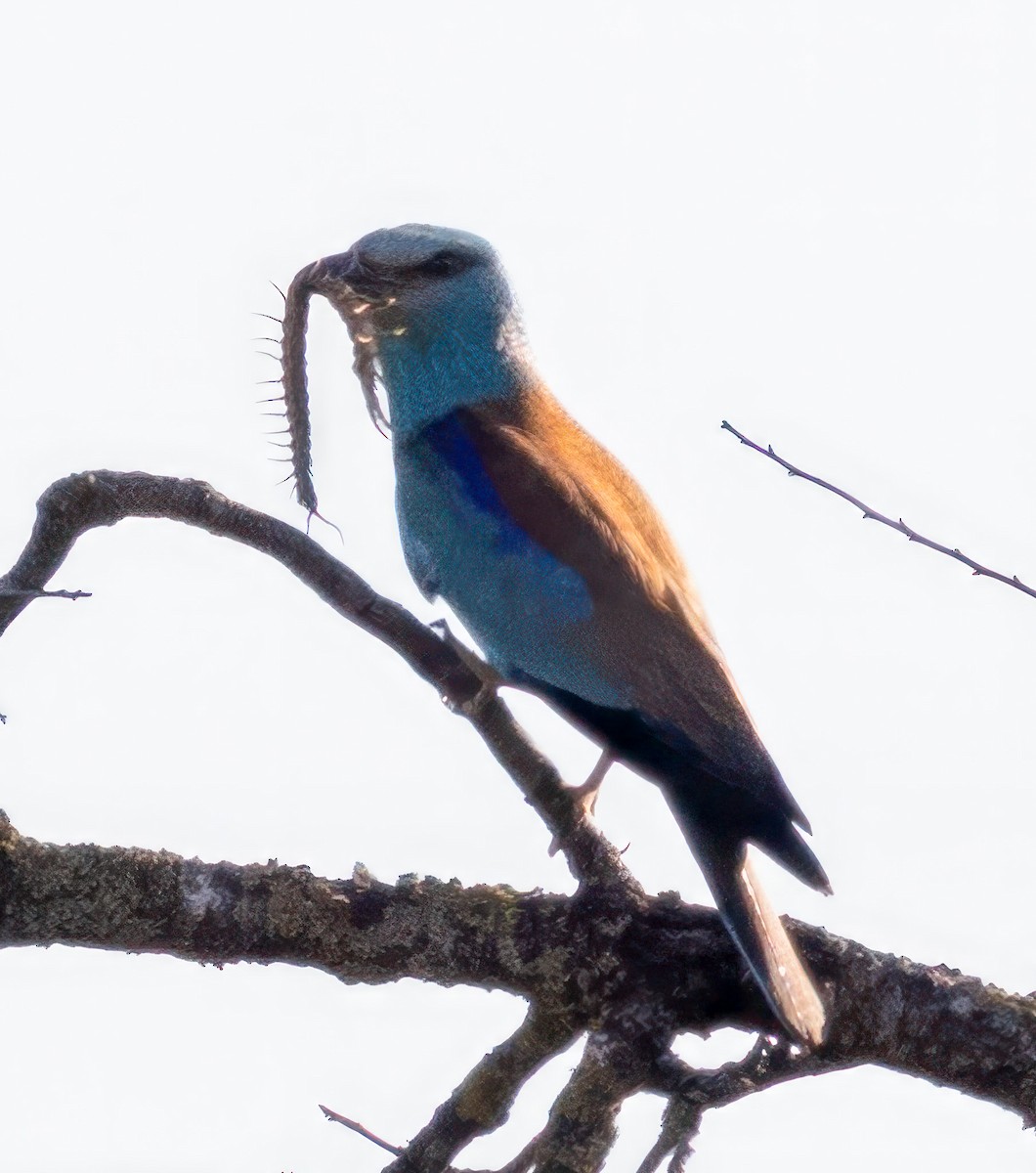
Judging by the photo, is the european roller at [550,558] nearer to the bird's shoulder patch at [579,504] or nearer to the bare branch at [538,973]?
the bird's shoulder patch at [579,504]

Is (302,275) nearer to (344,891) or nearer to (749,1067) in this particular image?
(344,891)

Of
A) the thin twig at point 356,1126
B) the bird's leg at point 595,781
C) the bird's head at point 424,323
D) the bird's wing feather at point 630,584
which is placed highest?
the bird's head at point 424,323

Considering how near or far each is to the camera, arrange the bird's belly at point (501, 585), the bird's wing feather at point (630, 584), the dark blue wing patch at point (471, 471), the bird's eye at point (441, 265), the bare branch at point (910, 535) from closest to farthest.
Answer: the bare branch at point (910, 535) < the bird's wing feather at point (630, 584) < the bird's belly at point (501, 585) < the dark blue wing patch at point (471, 471) < the bird's eye at point (441, 265)

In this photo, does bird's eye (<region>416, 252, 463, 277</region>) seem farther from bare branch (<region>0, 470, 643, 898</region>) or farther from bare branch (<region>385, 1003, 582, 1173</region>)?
bare branch (<region>385, 1003, 582, 1173</region>)

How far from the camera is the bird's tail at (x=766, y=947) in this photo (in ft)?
13.7

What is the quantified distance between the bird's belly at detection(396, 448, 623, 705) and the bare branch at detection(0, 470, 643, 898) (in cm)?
81

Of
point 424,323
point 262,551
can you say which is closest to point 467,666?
point 262,551

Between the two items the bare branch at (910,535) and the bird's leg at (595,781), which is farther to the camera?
the bird's leg at (595,781)

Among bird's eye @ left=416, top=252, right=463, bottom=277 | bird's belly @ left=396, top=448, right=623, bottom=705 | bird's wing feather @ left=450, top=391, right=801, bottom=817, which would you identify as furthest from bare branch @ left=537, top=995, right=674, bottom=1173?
bird's eye @ left=416, top=252, right=463, bottom=277

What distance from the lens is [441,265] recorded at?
640 cm

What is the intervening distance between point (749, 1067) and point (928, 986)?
0.48 metres

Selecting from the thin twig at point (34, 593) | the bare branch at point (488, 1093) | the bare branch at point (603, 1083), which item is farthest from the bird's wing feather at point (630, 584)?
the thin twig at point (34, 593)

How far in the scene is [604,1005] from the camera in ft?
13.9

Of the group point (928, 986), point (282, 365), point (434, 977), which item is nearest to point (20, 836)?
point (434, 977)
